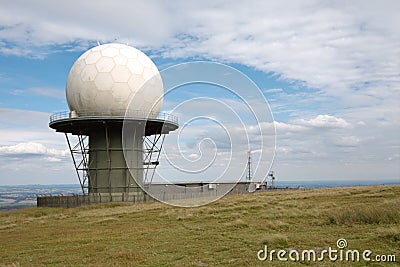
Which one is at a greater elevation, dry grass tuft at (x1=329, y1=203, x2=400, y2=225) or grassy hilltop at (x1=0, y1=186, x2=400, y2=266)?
dry grass tuft at (x1=329, y1=203, x2=400, y2=225)

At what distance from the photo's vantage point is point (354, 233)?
1523 cm

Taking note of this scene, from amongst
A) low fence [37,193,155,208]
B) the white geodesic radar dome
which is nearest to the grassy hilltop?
low fence [37,193,155,208]

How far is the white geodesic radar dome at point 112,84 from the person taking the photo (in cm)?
4225

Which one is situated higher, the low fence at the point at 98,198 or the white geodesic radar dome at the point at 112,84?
the white geodesic radar dome at the point at 112,84

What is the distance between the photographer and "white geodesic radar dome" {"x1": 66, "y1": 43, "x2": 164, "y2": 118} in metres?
42.2

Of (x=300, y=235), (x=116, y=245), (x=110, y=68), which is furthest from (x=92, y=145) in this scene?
(x=300, y=235)

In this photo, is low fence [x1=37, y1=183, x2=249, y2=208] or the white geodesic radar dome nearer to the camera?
low fence [x1=37, y1=183, x2=249, y2=208]

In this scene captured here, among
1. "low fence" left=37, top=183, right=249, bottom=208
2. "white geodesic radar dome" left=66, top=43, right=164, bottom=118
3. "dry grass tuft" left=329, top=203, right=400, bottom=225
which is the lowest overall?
"low fence" left=37, top=183, right=249, bottom=208

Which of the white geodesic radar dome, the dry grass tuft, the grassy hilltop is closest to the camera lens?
the grassy hilltop

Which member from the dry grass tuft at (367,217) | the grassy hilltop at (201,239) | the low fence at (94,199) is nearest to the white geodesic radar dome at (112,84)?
the low fence at (94,199)

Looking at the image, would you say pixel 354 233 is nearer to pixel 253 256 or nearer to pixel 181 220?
pixel 253 256

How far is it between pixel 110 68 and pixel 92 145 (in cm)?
897

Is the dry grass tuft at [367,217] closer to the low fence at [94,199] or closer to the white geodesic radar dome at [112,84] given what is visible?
the low fence at [94,199]

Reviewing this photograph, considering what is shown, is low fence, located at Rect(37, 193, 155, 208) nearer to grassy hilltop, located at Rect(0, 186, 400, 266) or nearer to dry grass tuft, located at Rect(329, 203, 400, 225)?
grassy hilltop, located at Rect(0, 186, 400, 266)
